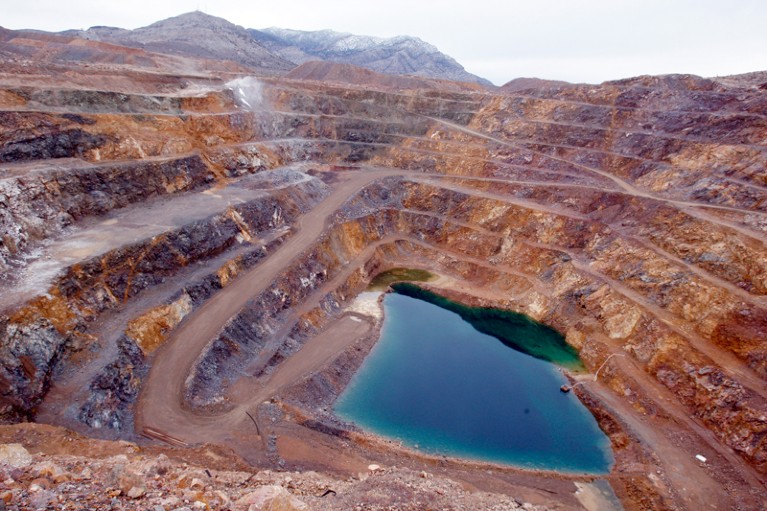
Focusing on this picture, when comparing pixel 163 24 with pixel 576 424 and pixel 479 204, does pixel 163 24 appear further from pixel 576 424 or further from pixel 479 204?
pixel 576 424

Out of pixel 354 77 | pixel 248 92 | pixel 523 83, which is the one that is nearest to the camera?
pixel 248 92

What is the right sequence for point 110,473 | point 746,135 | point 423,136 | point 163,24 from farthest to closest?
1. point 163,24
2. point 423,136
3. point 746,135
4. point 110,473

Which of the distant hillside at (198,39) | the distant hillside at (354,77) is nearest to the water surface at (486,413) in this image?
the distant hillside at (354,77)

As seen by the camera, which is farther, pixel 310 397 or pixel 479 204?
pixel 479 204

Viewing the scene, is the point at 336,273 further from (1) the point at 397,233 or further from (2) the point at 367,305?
(1) the point at 397,233

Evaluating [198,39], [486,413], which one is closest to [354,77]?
[198,39]

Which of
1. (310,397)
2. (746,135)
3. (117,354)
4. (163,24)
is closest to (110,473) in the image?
(117,354)
